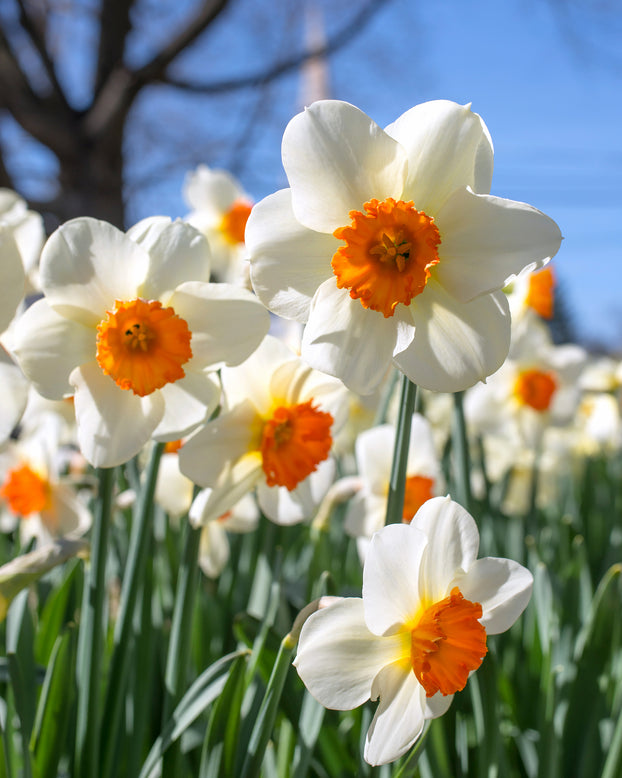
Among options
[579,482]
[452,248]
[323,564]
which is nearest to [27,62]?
[579,482]

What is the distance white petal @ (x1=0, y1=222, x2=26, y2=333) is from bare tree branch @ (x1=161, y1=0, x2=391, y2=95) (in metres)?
6.22

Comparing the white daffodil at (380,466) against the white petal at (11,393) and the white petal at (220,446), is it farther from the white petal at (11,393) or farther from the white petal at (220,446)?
the white petal at (11,393)

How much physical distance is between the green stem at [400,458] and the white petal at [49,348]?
0.37 metres

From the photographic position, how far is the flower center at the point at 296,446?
37.8 inches

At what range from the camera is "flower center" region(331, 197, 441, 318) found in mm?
716

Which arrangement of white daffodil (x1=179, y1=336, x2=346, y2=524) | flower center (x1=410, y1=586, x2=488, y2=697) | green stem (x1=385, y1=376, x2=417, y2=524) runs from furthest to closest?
white daffodil (x1=179, y1=336, x2=346, y2=524) → green stem (x1=385, y1=376, x2=417, y2=524) → flower center (x1=410, y1=586, x2=488, y2=697)

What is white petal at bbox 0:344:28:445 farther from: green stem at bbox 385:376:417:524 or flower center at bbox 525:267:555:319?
flower center at bbox 525:267:555:319

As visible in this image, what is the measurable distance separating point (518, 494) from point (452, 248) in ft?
6.31

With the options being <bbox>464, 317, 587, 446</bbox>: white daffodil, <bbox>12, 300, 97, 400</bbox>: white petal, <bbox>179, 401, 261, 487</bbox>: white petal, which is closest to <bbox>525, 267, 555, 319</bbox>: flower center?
<bbox>464, 317, 587, 446</bbox>: white daffodil

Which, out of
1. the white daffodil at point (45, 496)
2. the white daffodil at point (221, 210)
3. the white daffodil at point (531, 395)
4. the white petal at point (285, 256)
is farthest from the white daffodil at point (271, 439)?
the white daffodil at point (221, 210)

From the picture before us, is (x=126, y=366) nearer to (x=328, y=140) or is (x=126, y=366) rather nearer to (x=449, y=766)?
(x=328, y=140)

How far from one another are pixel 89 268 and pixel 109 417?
0.55 feet

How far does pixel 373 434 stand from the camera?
1.31 m

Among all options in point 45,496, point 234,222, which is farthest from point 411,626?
point 234,222
